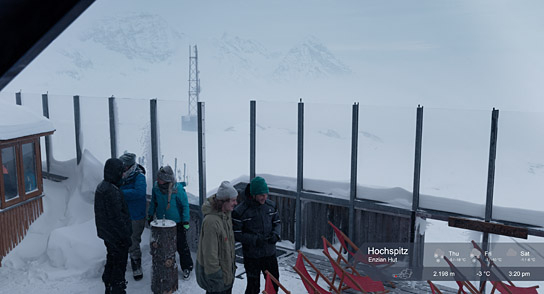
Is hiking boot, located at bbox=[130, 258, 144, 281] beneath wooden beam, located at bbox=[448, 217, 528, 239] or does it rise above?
beneath

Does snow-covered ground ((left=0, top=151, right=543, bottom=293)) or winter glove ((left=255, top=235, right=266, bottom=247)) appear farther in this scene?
snow-covered ground ((left=0, top=151, right=543, bottom=293))

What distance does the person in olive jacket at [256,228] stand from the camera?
5066 millimetres

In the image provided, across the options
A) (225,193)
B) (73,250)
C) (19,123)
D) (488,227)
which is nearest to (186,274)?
(73,250)

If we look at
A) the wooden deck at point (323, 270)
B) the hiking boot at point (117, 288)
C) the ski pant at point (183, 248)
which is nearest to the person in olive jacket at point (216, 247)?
the hiking boot at point (117, 288)

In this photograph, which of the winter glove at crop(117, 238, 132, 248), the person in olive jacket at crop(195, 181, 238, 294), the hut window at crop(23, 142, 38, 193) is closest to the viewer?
the person in olive jacket at crop(195, 181, 238, 294)

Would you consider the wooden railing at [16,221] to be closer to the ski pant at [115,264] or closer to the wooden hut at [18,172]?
the wooden hut at [18,172]

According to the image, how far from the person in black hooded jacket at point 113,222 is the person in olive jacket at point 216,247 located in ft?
4.52

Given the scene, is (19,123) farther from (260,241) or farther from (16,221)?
(260,241)

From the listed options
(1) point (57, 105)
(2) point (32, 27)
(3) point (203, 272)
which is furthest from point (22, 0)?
(1) point (57, 105)

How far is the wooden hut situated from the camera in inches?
297

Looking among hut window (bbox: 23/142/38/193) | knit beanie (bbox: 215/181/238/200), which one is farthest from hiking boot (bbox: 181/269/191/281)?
hut window (bbox: 23/142/38/193)

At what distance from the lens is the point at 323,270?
7371mm

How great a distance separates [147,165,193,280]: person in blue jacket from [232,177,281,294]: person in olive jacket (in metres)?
1.64

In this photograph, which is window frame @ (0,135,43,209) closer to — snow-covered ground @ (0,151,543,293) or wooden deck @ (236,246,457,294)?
snow-covered ground @ (0,151,543,293)
